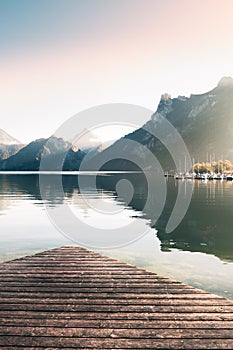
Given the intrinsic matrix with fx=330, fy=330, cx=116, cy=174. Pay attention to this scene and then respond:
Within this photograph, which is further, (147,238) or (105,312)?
(147,238)

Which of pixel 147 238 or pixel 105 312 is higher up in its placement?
pixel 105 312

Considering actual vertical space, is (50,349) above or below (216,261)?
above

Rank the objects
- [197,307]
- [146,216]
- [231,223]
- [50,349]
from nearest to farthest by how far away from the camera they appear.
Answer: [50,349]
[197,307]
[231,223]
[146,216]

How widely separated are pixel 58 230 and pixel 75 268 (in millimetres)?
25534

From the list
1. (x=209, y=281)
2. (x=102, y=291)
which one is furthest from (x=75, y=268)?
(x=209, y=281)

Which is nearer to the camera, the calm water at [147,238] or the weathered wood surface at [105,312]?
the weathered wood surface at [105,312]

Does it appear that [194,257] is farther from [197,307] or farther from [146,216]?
[146,216]

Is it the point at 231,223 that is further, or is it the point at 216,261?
the point at 231,223

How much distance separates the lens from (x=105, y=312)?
35.0ft

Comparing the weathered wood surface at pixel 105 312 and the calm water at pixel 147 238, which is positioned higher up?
the weathered wood surface at pixel 105 312

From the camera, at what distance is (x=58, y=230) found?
1609 inches

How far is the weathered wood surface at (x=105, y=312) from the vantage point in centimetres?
884

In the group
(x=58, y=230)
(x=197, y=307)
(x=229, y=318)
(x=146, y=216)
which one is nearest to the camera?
(x=229, y=318)

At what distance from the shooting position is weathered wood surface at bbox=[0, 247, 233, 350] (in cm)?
884
